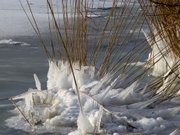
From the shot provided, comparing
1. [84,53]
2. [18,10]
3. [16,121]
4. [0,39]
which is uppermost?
[18,10]

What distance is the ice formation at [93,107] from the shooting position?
2.86 meters

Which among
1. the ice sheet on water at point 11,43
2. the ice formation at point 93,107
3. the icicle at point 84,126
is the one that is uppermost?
the ice sheet on water at point 11,43

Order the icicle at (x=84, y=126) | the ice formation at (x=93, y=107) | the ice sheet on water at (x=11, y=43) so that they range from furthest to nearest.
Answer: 1. the ice sheet on water at (x=11, y=43)
2. the ice formation at (x=93, y=107)
3. the icicle at (x=84, y=126)

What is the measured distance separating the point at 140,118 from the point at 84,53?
0.71 metres

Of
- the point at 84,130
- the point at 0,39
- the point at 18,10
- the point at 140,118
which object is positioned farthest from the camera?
the point at 18,10

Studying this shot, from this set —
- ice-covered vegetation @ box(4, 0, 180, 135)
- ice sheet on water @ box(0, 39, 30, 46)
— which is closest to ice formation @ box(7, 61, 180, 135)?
ice-covered vegetation @ box(4, 0, 180, 135)

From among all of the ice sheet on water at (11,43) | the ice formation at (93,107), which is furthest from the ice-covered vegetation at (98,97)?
the ice sheet on water at (11,43)

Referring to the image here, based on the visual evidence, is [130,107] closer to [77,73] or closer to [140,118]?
[140,118]

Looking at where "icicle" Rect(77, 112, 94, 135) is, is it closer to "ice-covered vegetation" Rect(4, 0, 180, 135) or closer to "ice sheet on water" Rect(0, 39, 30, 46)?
"ice-covered vegetation" Rect(4, 0, 180, 135)

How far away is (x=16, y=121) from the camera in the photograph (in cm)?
304

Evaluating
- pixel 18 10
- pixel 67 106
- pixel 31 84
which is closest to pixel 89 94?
pixel 67 106

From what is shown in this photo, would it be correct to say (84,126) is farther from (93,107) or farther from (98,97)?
(98,97)

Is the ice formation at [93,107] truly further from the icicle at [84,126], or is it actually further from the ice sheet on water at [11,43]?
the ice sheet on water at [11,43]

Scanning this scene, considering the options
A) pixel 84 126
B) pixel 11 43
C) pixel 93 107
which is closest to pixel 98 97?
pixel 93 107
